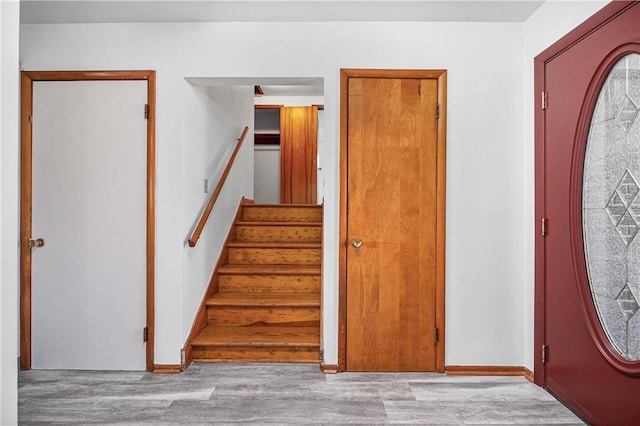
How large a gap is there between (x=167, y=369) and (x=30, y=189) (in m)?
1.52

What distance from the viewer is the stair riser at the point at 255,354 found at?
2951 millimetres

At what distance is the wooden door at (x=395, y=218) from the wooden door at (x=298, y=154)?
3583mm

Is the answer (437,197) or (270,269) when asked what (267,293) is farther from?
(437,197)

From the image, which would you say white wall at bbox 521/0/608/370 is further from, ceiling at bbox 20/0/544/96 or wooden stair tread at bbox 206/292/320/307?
wooden stair tread at bbox 206/292/320/307

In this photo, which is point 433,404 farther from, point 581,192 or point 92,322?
point 92,322

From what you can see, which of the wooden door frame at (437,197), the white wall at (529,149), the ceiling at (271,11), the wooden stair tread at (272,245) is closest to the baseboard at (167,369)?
the wooden door frame at (437,197)

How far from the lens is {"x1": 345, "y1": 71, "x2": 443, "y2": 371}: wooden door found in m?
2.81

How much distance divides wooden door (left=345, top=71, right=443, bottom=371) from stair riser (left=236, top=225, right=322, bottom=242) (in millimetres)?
1497

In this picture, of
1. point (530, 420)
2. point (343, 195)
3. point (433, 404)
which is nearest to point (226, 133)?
point (343, 195)

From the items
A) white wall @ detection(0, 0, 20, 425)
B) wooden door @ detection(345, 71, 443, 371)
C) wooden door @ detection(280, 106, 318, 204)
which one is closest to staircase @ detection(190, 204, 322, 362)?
wooden door @ detection(345, 71, 443, 371)

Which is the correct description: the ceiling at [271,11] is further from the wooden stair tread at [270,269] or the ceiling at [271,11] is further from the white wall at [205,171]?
the wooden stair tread at [270,269]

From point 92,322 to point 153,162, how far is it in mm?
1145

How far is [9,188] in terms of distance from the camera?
1.64 metres

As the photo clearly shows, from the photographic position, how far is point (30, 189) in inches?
113
